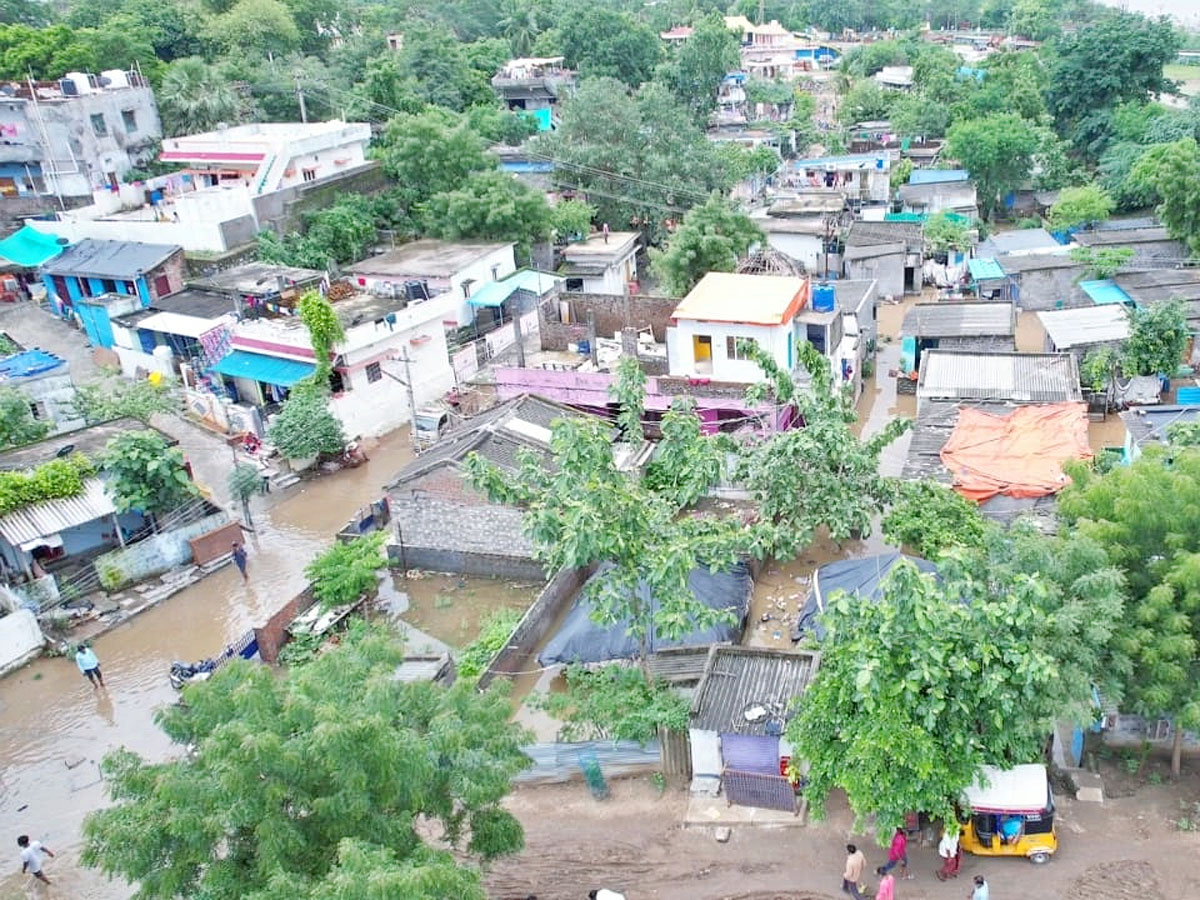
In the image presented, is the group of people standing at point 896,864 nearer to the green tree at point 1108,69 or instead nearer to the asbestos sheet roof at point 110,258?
the asbestos sheet roof at point 110,258

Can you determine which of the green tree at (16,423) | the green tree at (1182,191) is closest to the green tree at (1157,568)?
the green tree at (16,423)

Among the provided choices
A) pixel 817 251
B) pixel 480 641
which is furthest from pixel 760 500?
pixel 817 251

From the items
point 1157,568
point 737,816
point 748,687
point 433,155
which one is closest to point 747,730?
point 748,687

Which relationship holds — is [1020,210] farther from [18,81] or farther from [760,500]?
[18,81]

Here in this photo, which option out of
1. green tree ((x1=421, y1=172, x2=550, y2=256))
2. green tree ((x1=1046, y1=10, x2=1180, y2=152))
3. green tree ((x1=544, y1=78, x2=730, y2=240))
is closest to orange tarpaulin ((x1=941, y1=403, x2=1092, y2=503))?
green tree ((x1=421, y1=172, x2=550, y2=256))

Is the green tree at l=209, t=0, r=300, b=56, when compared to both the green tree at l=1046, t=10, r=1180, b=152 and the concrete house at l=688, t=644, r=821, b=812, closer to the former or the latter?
the green tree at l=1046, t=10, r=1180, b=152

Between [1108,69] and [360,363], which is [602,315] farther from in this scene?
[1108,69]

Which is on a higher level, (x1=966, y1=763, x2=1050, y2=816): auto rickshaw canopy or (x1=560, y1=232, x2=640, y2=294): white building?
(x1=560, y1=232, x2=640, y2=294): white building
